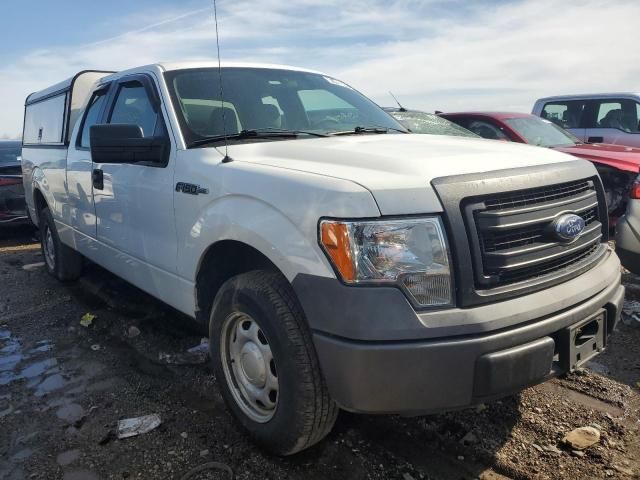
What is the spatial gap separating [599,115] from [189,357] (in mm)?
8870

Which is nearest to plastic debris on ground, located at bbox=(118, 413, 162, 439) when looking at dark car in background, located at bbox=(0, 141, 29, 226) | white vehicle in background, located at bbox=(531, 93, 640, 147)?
dark car in background, located at bbox=(0, 141, 29, 226)

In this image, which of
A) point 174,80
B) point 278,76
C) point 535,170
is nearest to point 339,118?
point 278,76

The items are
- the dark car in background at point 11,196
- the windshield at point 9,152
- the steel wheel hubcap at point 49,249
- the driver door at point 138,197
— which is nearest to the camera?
the driver door at point 138,197

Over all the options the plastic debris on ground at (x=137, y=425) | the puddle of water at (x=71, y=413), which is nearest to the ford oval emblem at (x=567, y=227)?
the plastic debris on ground at (x=137, y=425)

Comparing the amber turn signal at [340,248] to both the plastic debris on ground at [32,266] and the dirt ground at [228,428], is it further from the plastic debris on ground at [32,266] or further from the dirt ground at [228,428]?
the plastic debris on ground at [32,266]

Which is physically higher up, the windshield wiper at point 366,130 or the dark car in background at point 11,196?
the windshield wiper at point 366,130

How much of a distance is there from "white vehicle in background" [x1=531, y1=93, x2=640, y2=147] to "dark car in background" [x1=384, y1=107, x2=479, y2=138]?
380cm

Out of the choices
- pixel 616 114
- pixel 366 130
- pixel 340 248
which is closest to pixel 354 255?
pixel 340 248

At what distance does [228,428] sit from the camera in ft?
9.33

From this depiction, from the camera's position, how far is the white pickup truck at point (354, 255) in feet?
6.54

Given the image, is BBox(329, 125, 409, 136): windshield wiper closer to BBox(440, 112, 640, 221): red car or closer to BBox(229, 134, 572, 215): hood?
BBox(229, 134, 572, 215): hood

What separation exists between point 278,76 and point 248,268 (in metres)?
1.65

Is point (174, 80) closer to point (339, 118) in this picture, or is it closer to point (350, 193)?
point (339, 118)

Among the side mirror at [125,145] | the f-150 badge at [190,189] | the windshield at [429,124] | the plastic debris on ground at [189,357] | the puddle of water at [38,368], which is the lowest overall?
the puddle of water at [38,368]
